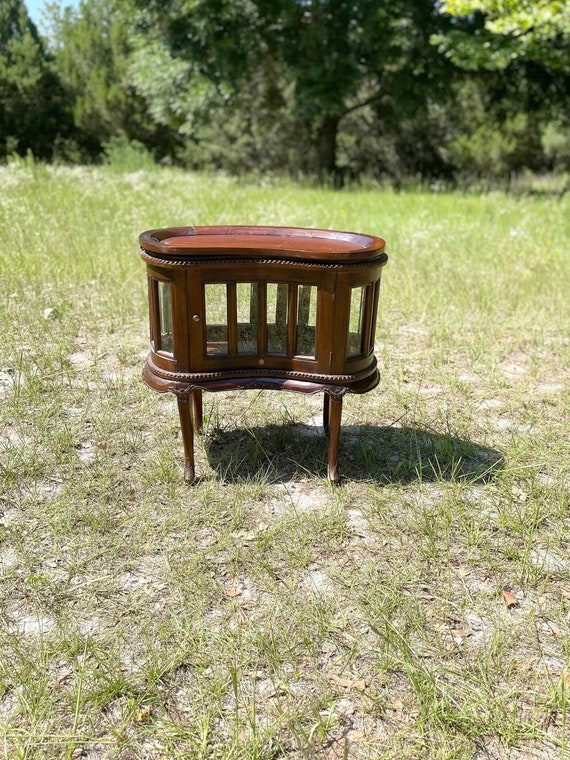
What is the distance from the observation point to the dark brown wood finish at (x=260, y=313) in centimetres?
294

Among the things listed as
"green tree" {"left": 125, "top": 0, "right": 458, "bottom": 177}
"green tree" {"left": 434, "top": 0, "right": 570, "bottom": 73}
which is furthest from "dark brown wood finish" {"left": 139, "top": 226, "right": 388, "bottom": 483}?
"green tree" {"left": 125, "top": 0, "right": 458, "bottom": 177}

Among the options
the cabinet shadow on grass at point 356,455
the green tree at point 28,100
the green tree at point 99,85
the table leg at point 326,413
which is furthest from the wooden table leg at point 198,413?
the green tree at point 28,100

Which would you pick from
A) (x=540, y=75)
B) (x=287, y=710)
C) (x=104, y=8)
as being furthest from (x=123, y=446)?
(x=104, y=8)

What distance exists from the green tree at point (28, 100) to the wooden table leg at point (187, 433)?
19937 millimetres

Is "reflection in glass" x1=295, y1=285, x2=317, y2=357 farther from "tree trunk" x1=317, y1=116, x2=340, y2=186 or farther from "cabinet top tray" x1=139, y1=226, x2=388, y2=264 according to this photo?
"tree trunk" x1=317, y1=116, x2=340, y2=186

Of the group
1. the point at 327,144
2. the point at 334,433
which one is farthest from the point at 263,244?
the point at 327,144

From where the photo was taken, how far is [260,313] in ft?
10.1

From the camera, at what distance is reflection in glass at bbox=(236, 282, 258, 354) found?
304cm

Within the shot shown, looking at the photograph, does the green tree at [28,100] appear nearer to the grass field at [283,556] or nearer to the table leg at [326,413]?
the grass field at [283,556]

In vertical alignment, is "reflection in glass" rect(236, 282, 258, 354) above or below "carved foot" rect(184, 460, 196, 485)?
above

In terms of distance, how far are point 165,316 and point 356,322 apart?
89 cm

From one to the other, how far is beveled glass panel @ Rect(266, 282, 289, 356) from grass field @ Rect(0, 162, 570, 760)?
2.23 ft

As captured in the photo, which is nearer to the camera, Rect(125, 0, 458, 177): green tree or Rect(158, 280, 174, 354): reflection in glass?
Rect(158, 280, 174, 354): reflection in glass

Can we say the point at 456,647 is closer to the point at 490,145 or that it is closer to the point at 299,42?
the point at 299,42
